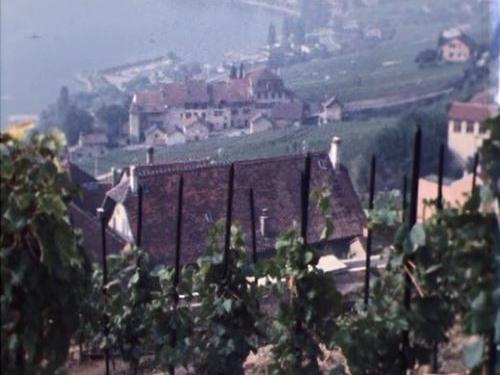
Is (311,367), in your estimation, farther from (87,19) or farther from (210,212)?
(87,19)

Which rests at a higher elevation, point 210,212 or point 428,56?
point 428,56

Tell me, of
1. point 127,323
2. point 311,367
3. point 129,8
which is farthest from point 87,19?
point 311,367

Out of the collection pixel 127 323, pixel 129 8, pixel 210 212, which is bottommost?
pixel 127 323

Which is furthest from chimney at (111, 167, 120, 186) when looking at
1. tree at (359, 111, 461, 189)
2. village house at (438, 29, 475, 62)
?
village house at (438, 29, 475, 62)

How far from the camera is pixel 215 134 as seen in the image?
213 inches

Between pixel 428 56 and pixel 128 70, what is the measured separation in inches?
64.2

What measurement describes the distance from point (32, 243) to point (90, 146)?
205 cm

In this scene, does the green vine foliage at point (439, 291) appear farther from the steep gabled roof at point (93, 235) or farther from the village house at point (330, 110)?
the steep gabled roof at point (93, 235)

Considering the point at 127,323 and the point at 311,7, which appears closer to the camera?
the point at 311,7

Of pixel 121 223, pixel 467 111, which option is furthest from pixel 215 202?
pixel 467 111

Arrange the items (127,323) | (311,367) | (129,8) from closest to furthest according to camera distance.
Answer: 1. (311,367)
2. (129,8)
3. (127,323)

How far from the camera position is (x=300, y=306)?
466cm

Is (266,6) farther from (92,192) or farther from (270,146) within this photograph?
(92,192)

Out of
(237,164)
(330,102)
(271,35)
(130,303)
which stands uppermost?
(271,35)
